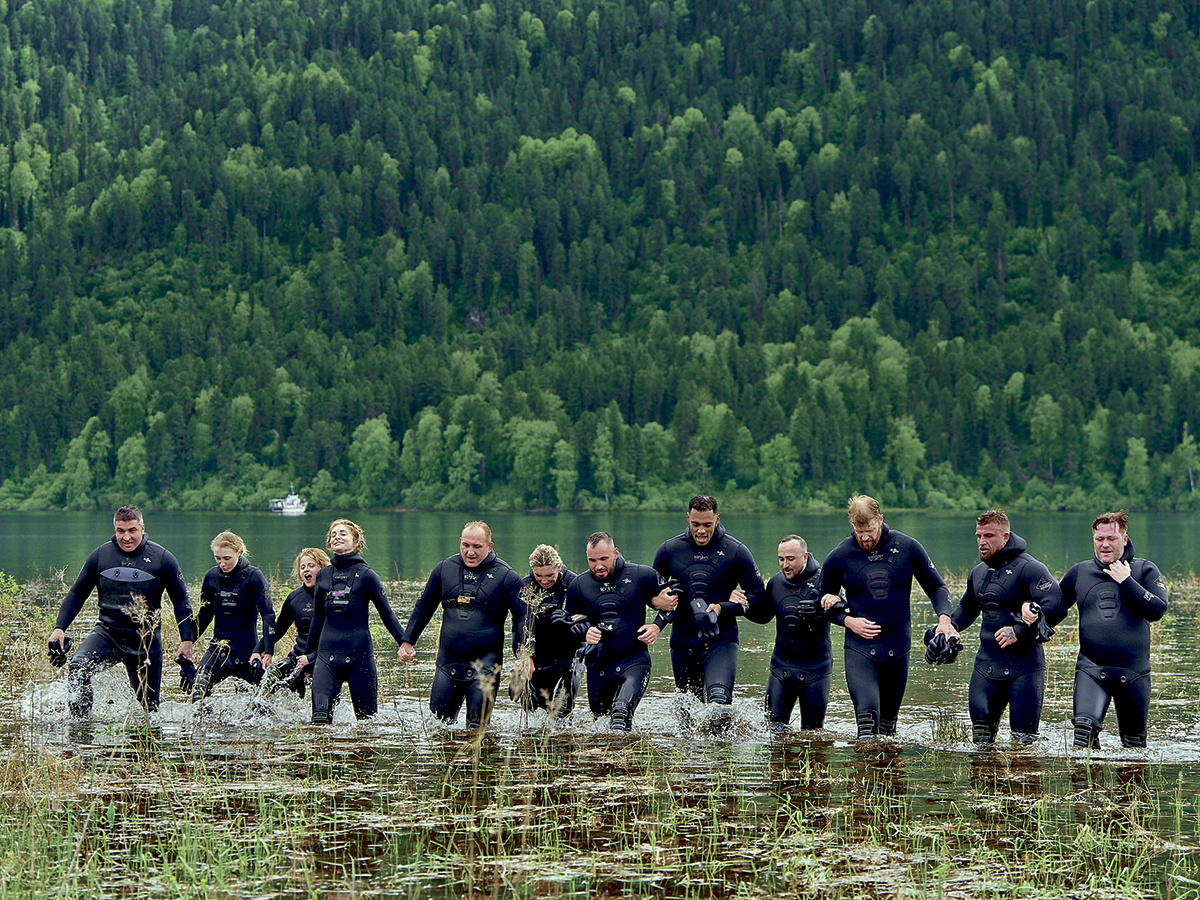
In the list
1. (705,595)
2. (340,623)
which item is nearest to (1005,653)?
(705,595)

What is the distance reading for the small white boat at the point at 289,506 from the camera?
6063 inches

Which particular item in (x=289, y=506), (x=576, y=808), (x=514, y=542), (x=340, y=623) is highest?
(x=289, y=506)

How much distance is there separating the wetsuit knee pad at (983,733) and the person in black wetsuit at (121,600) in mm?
8567

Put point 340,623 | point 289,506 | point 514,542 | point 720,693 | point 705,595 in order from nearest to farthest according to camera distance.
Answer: point 720,693 → point 705,595 → point 340,623 → point 514,542 → point 289,506

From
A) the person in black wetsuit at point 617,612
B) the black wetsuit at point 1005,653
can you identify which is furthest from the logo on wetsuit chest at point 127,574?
the black wetsuit at point 1005,653

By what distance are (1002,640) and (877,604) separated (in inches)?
54.3

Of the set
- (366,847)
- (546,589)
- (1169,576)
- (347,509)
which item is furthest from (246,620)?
(347,509)

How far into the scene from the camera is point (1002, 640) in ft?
50.8

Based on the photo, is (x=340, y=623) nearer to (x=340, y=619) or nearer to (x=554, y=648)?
(x=340, y=619)

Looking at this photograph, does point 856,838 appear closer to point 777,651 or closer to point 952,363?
point 777,651

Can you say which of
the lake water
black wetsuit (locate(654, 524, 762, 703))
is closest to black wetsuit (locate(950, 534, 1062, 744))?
the lake water

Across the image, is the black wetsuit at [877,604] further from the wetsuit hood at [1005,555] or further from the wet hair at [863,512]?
the wetsuit hood at [1005,555]

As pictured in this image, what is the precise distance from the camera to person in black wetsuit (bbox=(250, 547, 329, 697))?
17.7 meters

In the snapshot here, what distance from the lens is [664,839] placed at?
38.1ft
